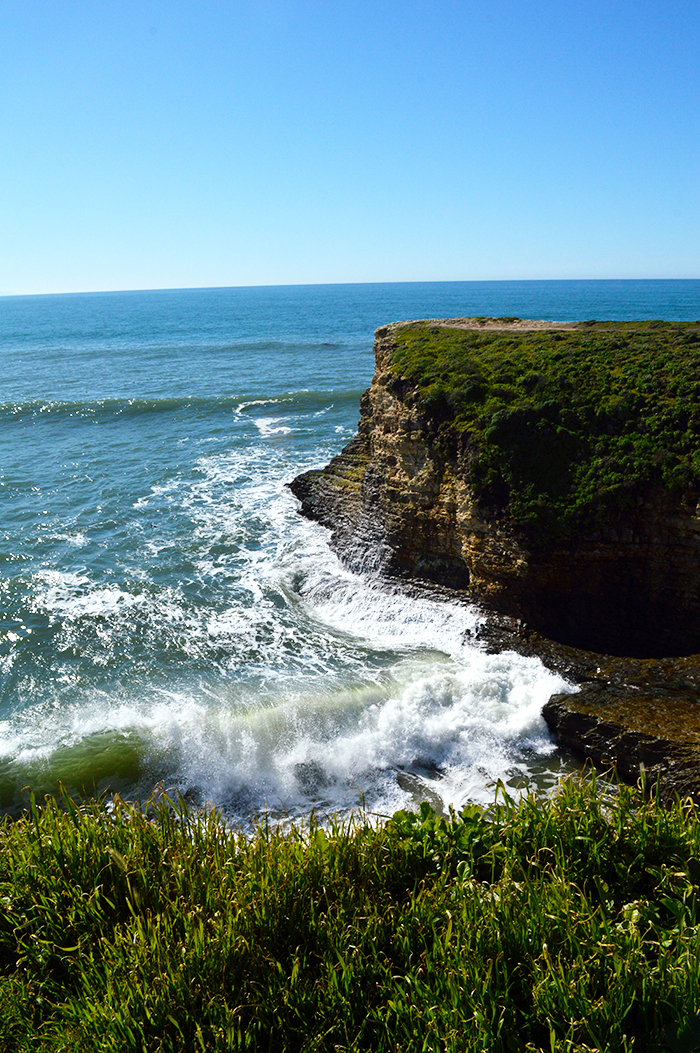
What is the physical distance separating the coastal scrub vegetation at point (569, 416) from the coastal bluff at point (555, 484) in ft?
0.10

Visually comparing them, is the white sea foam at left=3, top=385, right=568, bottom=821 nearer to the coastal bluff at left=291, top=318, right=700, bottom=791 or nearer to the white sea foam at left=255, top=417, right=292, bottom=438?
the coastal bluff at left=291, top=318, right=700, bottom=791

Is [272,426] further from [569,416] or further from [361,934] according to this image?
[361,934]

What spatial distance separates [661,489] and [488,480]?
11.0 feet

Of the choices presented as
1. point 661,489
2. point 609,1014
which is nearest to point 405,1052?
point 609,1014

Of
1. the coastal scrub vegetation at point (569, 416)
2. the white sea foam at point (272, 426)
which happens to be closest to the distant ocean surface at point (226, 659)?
the white sea foam at point (272, 426)

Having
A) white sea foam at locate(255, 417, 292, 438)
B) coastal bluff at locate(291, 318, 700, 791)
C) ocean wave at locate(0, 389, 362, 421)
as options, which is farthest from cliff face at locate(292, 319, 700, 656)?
ocean wave at locate(0, 389, 362, 421)

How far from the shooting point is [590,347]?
49.6 feet

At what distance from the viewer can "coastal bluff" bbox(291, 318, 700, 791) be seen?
1220cm

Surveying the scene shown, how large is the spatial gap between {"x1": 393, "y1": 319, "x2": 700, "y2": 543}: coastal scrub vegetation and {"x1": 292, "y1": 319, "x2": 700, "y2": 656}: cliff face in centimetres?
15

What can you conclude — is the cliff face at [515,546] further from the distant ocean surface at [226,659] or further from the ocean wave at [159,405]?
the ocean wave at [159,405]

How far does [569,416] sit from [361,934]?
1195 centimetres

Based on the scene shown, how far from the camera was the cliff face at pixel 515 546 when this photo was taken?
12.1 m

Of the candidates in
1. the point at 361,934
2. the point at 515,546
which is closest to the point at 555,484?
the point at 515,546

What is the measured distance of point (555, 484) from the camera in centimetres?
1321
